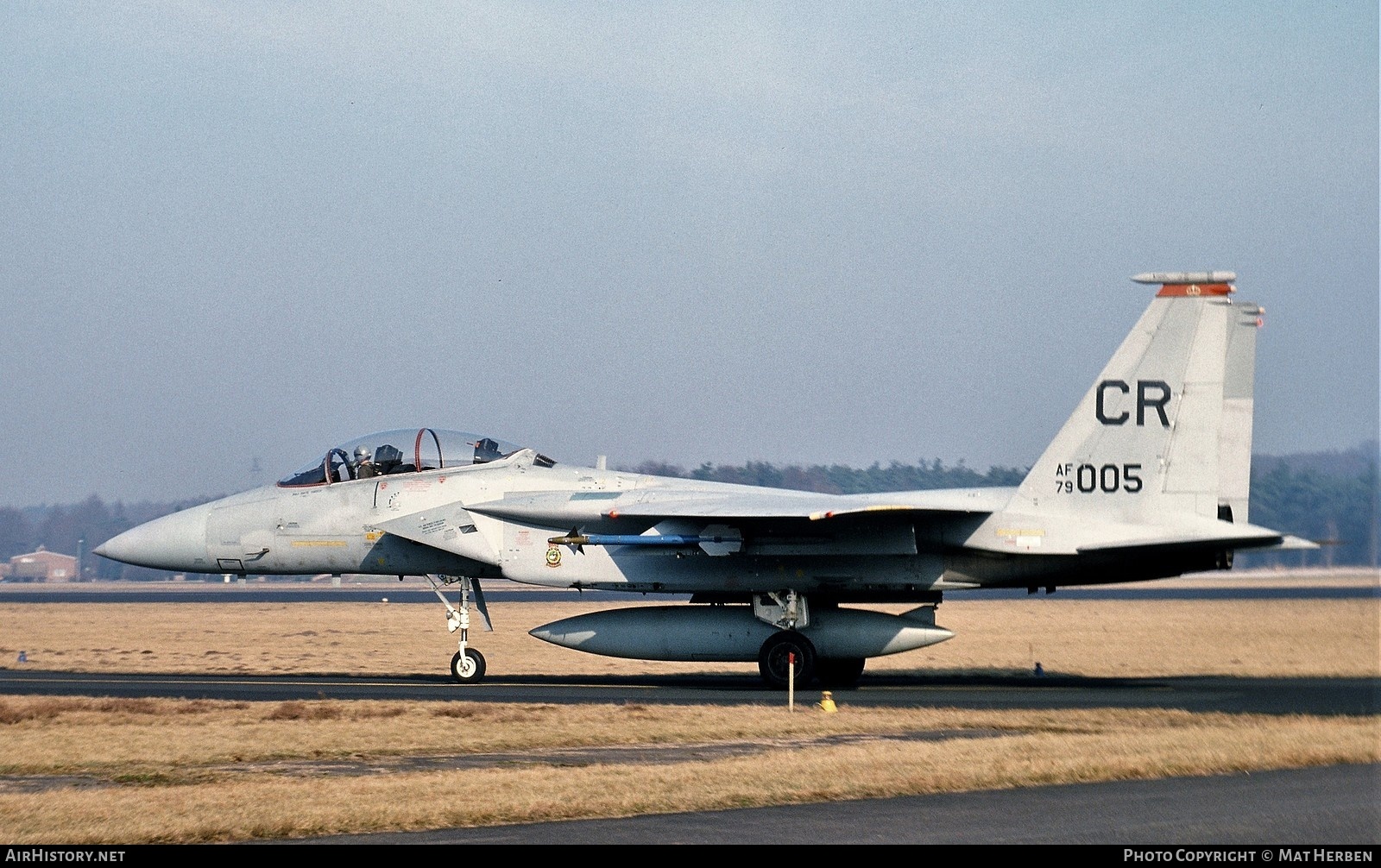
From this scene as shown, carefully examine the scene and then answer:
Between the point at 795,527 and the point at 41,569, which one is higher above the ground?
the point at 795,527

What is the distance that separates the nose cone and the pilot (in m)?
2.59

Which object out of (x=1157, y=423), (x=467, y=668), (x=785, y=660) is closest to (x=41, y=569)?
(x=467, y=668)

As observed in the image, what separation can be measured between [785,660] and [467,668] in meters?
4.85

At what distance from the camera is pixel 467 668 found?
21.3 metres

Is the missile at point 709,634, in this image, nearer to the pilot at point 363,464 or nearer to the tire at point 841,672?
the tire at point 841,672

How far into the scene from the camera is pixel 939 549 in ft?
65.6

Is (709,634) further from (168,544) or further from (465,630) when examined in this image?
(168,544)

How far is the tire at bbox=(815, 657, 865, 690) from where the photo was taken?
21.0 metres

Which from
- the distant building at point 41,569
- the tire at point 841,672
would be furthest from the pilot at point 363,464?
the distant building at point 41,569

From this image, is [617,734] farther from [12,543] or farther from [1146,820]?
[12,543]

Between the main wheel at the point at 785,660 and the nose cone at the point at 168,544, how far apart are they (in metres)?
9.07

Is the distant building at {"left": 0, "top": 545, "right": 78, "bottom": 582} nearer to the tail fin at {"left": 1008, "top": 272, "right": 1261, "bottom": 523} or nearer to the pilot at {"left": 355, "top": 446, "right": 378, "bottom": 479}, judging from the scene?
the pilot at {"left": 355, "top": 446, "right": 378, "bottom": 479}

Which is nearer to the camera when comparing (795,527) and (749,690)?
(795,527)

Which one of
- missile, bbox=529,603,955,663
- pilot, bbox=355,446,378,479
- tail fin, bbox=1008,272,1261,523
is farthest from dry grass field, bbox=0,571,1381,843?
pilot, bbox=355,446,378,479
